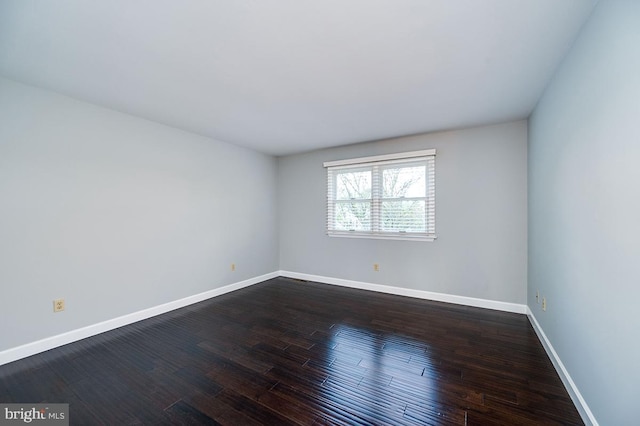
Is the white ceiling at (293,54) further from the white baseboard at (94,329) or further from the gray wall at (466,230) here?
the white baseboard at (94,329)

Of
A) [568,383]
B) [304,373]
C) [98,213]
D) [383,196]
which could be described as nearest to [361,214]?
[383,196]

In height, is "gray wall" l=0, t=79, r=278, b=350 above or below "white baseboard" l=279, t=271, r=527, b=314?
above

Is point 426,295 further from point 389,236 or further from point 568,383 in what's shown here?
point 568,383

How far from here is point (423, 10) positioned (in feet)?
4.81

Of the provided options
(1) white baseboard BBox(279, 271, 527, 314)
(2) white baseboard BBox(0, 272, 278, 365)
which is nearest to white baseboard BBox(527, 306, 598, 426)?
(1) white baseboard BBox(279, 271, 527, 314)

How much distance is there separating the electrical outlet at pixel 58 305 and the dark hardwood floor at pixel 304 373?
1.19ft

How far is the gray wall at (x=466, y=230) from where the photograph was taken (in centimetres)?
320

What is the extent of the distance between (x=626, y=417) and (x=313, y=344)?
1968 millimetres

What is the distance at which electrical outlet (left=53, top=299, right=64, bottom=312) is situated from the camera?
2.40m

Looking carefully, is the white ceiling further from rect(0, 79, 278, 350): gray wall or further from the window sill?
the window sill

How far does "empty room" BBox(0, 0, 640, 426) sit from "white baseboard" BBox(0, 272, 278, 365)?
0.02m

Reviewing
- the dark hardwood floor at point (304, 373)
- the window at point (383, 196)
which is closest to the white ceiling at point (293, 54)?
the window at point (383, 196)

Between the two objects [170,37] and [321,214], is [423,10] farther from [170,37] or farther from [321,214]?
[321,214]

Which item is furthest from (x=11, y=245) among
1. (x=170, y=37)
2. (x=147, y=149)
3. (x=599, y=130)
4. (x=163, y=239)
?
(x=599, y=130)
